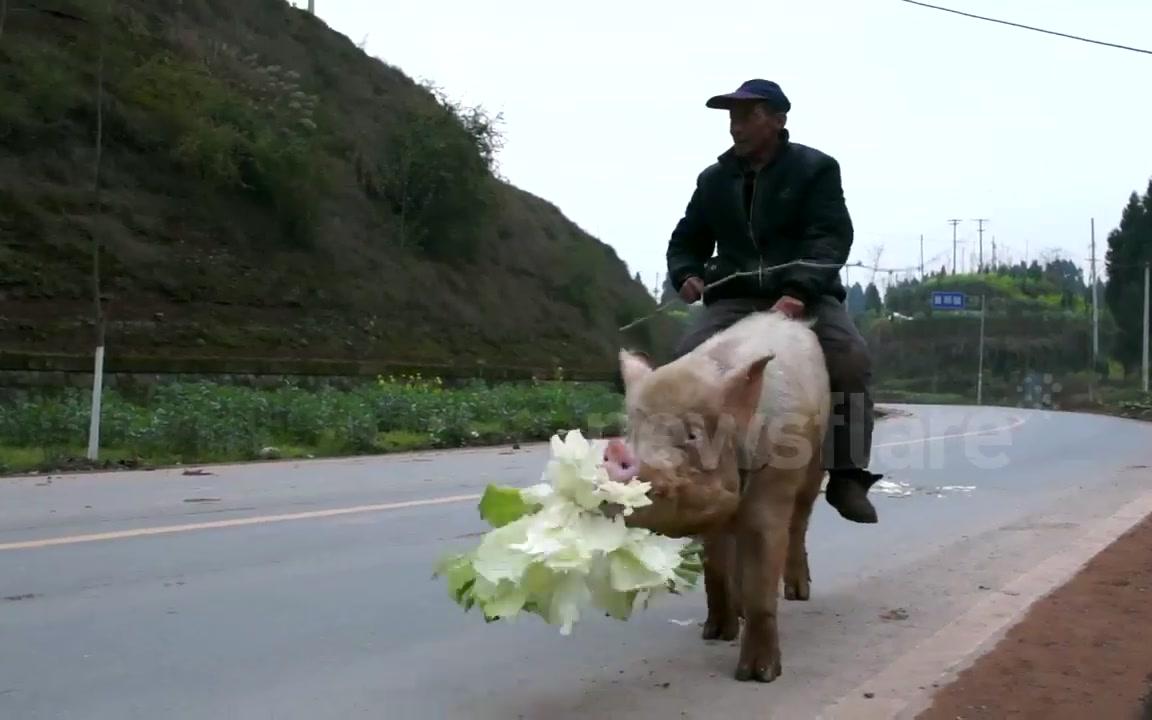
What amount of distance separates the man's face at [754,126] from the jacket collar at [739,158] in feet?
0.17

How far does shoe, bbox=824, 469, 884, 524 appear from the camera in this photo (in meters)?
6.05

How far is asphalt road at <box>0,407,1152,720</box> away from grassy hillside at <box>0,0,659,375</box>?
39.2ft

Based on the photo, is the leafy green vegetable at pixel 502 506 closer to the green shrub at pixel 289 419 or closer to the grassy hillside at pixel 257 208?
the green shrub at pixel 289 419

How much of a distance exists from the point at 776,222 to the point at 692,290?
51cm

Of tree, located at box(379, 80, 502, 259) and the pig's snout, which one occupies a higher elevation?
tree, located at box(379, 80, 502, 259)

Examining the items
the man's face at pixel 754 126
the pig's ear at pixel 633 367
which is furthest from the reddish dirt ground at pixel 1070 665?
the man's face at pixel 754 126

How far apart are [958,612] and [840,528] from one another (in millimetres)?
3259

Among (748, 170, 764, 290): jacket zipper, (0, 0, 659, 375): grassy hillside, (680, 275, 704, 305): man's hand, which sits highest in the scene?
(0, 0, 659, 375): grassy hillside

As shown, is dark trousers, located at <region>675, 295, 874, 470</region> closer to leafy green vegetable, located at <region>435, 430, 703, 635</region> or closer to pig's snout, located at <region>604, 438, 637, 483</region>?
pig's snout, located at <region>604, 438, 637, 483</region>

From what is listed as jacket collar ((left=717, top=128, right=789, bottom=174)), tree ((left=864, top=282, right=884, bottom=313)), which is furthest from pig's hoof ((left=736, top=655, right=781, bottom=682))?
tree ((left=864, top=282, right=884, bottom=313))

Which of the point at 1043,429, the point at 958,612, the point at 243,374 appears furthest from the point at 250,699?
the point at 1043,429

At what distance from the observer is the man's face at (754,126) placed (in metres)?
5.59

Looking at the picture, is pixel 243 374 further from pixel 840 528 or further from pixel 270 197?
pixel 840 528

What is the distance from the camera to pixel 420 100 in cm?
4031
